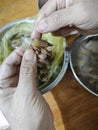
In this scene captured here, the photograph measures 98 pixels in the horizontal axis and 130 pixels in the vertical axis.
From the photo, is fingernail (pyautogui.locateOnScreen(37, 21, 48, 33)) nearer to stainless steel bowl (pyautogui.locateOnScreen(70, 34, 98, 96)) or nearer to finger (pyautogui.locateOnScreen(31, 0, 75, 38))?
finger (pyautogui.locateOnScreen(31, 0, 75, 38))

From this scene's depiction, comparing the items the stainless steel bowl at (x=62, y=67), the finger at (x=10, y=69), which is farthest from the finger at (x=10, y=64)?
the stainless steel bowl at (x=62, y=67)

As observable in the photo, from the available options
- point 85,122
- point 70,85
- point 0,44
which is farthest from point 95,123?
point 0,44

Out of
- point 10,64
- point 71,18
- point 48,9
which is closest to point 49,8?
point 48,9

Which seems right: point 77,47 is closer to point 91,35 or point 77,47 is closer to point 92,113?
point 91,35

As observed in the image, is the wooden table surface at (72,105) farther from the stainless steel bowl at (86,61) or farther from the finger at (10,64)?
the finger at (10,64)

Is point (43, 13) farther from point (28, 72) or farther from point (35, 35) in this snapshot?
point (28, 72)

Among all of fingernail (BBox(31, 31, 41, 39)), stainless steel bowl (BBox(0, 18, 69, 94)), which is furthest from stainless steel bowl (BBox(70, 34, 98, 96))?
fingernail (BBox(31, 31, 41, 39))
